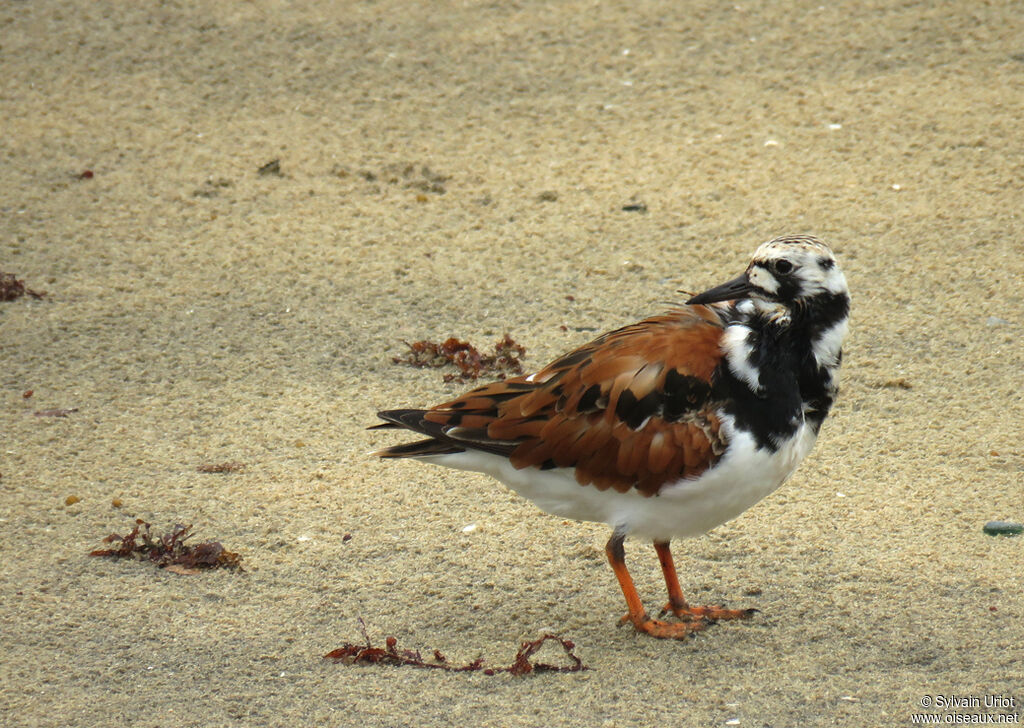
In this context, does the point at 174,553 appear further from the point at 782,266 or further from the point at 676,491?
the point at 782,266

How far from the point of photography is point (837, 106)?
26.6ft

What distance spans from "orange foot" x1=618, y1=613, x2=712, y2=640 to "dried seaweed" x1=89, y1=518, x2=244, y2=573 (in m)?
1.49

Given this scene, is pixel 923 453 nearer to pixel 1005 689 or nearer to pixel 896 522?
pixel 896 522

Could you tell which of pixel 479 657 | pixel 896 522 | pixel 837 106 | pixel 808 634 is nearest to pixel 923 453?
pixel 896 522

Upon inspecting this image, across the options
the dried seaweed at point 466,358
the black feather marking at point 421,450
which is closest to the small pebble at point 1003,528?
the black feather marking at point 421,450

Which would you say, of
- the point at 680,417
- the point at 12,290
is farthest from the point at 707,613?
the point at 12,290

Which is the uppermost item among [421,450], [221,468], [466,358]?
[421,450]

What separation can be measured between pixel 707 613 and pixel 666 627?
0.18 metres

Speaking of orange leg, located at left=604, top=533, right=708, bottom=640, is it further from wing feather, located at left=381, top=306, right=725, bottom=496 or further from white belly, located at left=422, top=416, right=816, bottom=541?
wing feather, located at left=381, top=306, right=725, bottom=496

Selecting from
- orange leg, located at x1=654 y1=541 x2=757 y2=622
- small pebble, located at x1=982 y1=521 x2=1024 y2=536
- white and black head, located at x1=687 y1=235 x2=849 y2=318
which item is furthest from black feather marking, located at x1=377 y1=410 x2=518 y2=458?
small pebble, located at x1=982 y1=521 x2=1024 y2=536

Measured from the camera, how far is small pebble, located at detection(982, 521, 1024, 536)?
4680 millimetres

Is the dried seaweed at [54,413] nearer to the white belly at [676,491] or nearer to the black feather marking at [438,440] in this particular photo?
the black feather marking at [438,440]

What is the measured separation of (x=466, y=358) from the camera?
19.6 feet

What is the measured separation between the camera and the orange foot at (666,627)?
→ 13.9 feet
